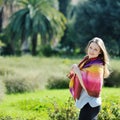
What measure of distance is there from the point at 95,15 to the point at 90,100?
37.8m

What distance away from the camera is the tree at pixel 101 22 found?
42.5 meters

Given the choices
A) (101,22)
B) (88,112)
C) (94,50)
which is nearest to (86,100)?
(88,112)

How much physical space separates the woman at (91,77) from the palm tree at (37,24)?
1331 inches

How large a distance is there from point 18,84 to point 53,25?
26103mm

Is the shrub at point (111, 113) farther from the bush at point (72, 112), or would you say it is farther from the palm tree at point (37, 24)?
the palm tree at point (37, 24)

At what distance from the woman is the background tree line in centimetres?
3280

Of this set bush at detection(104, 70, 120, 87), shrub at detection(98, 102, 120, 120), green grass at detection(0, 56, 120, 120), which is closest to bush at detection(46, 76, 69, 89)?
green grass at detection(0, 56, 120, 120)

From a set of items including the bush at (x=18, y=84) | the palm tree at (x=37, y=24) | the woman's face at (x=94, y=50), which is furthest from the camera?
the palm tree at (x=37, y=24)

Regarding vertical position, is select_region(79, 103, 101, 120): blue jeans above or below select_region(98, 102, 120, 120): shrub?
above

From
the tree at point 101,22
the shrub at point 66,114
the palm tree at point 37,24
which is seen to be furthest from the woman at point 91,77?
the tree at point 101,22

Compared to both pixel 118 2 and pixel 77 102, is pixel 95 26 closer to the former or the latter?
pixel 118 2

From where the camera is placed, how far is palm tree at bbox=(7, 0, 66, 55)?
40750 mm

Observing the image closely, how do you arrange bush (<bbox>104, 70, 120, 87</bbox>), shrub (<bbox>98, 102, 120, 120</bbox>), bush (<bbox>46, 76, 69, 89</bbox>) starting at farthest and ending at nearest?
bush (<bbox>104, 70, 120, 87</bbox>), bush (<bbox>46, 76, 69, 89</bbox>), shrub (<bbox>98, 102, 120, 120</bbox>)

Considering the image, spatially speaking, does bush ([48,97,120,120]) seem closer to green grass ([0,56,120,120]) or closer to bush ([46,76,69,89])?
green grass ([0,56,120,120])
